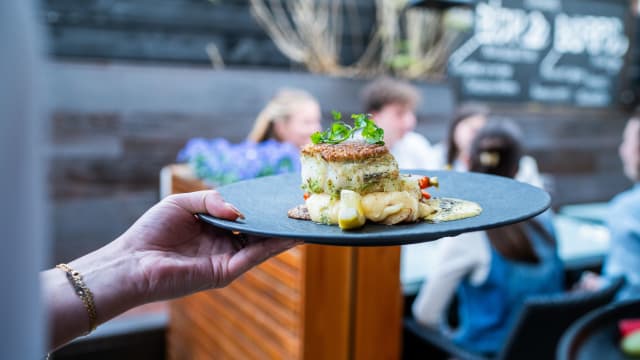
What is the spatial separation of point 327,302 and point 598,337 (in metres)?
0.80

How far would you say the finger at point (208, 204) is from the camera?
87 cm

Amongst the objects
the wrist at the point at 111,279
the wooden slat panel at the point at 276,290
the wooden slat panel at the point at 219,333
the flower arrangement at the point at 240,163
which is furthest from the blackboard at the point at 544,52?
the wrist at the point at 111,279

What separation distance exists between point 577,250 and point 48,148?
2.98 meters

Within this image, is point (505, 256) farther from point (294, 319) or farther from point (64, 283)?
point (64, 283)

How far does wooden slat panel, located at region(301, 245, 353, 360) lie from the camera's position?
1.87 m

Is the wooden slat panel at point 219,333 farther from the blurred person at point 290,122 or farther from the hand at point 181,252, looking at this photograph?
the hand at point 181,252

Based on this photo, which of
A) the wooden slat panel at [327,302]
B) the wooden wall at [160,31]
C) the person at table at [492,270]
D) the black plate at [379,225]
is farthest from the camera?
the wooden wall at [160,31]

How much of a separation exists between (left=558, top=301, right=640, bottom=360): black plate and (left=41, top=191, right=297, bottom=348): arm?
2.39 feet

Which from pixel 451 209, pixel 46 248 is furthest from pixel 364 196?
pixel 46 248

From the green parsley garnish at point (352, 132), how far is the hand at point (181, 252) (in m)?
0.18

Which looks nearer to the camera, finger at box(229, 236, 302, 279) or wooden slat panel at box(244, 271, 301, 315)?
finger at box(229, 236, 302, 279)

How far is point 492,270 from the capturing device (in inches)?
85.0

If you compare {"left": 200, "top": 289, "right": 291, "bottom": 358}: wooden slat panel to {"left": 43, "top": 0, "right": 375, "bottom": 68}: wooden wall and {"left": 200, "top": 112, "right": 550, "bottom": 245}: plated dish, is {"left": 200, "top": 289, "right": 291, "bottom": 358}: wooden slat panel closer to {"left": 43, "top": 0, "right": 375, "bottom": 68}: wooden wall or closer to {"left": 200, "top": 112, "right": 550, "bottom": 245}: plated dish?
{"left": 200, "top": 112, "right": 550, "bottom": 245}: plated dish

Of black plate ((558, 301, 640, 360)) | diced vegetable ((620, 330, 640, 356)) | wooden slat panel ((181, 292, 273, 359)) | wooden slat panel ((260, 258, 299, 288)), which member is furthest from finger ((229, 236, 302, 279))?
wooden slat panel ((181, 292, 273, 359))
